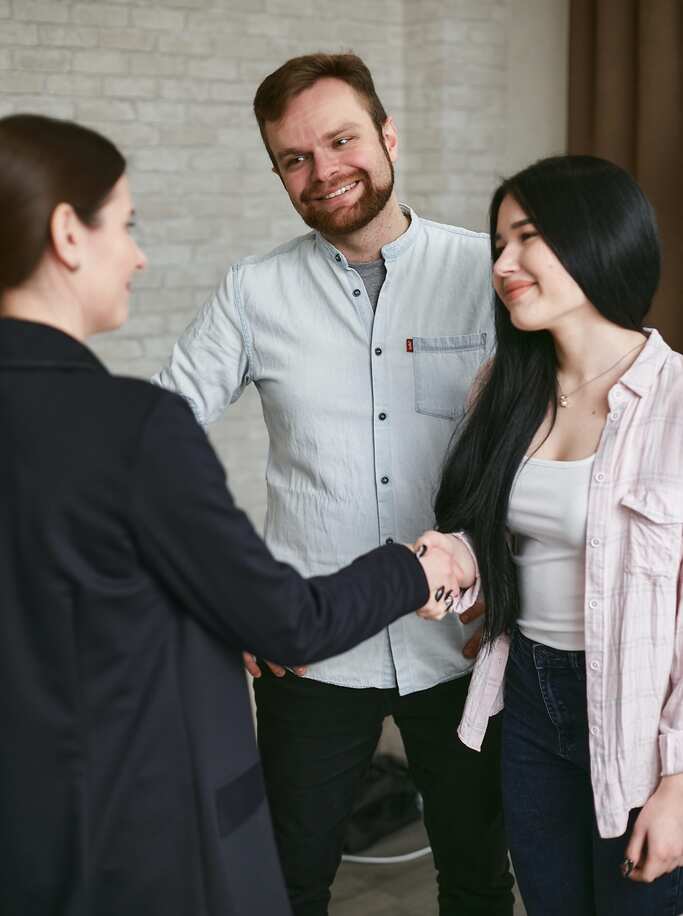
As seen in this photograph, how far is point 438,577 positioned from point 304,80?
1003 mm

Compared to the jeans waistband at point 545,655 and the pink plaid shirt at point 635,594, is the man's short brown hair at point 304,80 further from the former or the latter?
the jeans waistband at point 545,655

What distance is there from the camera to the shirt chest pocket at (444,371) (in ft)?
6.94

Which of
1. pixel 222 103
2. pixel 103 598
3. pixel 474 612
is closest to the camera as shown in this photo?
pixel 103 598

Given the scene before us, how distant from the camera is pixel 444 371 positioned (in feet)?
6.96

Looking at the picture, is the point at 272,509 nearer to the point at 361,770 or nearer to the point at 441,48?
the point at 361,770

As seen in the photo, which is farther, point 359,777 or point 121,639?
point 359,777

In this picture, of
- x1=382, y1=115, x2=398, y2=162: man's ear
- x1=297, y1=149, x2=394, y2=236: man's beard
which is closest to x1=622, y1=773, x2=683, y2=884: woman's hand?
x1=297, y1=149, x2=394, y2=236: man's beard

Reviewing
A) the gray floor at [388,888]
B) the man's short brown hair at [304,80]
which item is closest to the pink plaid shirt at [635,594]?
the man's short brown hair at [304,80]

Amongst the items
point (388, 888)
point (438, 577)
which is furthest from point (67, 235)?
point (388, 888)

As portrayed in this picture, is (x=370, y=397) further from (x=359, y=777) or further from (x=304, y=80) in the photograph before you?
(x=359, y=777)

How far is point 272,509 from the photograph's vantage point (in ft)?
7.34

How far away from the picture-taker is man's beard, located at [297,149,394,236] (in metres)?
2.12

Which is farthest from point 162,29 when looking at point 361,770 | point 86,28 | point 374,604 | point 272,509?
point 374,604

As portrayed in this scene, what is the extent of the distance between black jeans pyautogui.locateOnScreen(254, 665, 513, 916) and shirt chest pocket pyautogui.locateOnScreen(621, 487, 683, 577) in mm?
607
